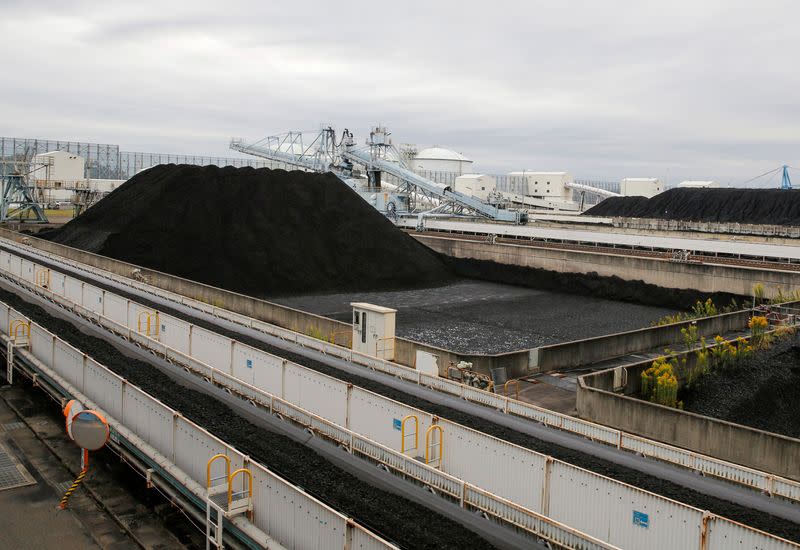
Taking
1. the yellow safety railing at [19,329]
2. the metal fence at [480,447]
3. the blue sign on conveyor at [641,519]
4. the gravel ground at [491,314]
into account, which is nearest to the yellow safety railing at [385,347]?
the metal fence at [480,447]

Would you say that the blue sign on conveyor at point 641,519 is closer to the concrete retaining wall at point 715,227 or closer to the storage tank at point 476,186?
the concrete retaining wall at point 715,227

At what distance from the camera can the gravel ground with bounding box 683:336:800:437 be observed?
47.8 feet

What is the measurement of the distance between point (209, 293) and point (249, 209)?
34.6ft

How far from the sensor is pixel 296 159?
203 ft

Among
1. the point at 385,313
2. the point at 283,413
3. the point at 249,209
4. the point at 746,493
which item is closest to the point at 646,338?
the point at 385,313

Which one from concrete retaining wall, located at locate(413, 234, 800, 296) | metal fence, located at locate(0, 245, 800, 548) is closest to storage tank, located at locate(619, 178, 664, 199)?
concrete retaining wall, located at locate(413, 234, 800, 296)

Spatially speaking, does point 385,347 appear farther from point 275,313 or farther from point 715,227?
point 715,227

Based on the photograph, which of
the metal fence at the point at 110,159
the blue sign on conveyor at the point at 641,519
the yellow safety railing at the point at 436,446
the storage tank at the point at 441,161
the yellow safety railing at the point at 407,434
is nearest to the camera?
the blue sign on conveyor at the point at 641,519

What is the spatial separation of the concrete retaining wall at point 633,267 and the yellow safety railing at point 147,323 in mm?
23004

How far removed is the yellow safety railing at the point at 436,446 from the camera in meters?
8.97

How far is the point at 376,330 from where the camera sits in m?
15.6

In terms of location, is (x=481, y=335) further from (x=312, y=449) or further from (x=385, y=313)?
(x=312, y=449)

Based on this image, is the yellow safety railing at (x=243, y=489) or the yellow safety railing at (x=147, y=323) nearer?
the yellow safety railing at (x=243, y=489)

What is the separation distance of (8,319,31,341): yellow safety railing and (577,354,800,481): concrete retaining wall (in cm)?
1083
